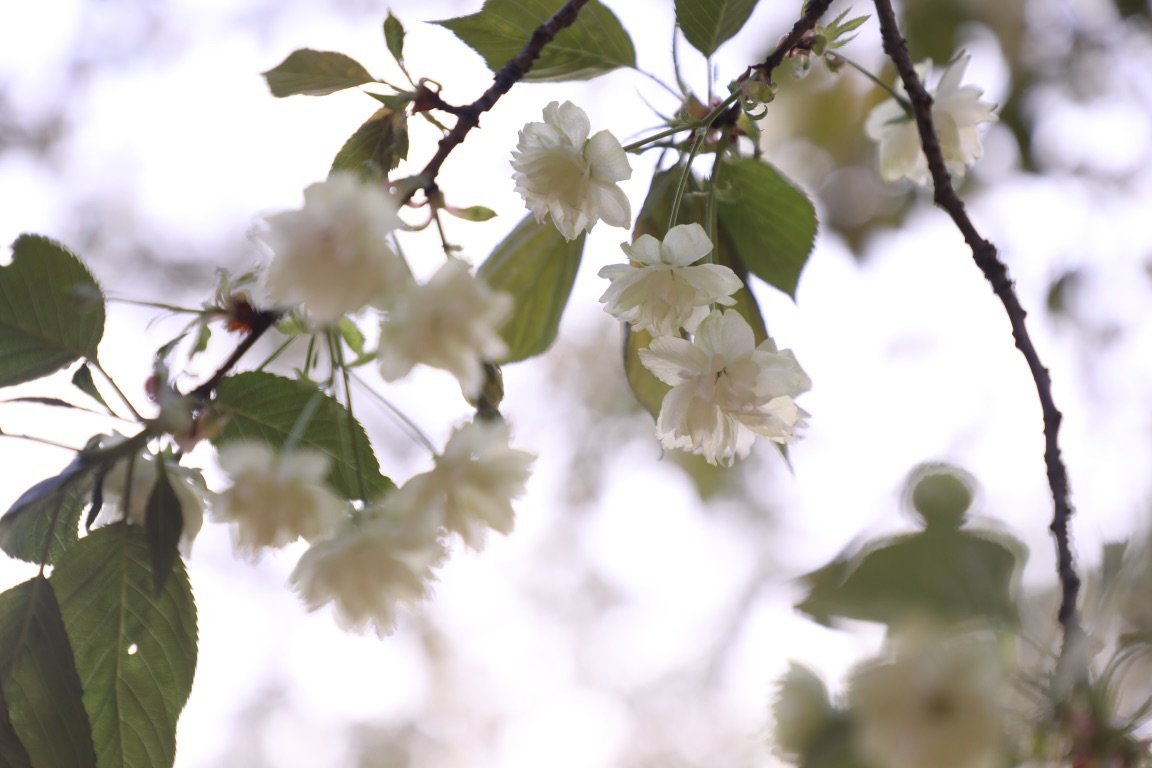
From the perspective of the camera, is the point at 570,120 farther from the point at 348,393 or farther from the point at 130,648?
the point at 130,648

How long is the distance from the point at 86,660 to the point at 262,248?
27 cm

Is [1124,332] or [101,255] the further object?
[101,255]

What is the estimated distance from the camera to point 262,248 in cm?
61

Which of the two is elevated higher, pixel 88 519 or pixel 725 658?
pixel 725 658

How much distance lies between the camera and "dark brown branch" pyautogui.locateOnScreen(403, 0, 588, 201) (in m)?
0.55

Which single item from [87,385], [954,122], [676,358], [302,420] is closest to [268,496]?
[302,420]

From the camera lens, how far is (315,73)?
69 cm

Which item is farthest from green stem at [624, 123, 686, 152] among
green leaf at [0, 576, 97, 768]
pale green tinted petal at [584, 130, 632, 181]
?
green leaf at [0, 576, 97, 768]

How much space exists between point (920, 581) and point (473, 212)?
1.15ft

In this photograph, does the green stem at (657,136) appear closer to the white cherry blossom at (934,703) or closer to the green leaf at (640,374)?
the green leaf at (640,374)

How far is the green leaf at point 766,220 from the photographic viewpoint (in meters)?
0.77

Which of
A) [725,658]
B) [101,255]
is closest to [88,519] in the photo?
[101,255]

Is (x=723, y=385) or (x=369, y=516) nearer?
(x=369, y=516)

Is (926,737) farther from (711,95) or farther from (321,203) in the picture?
(711,95)
